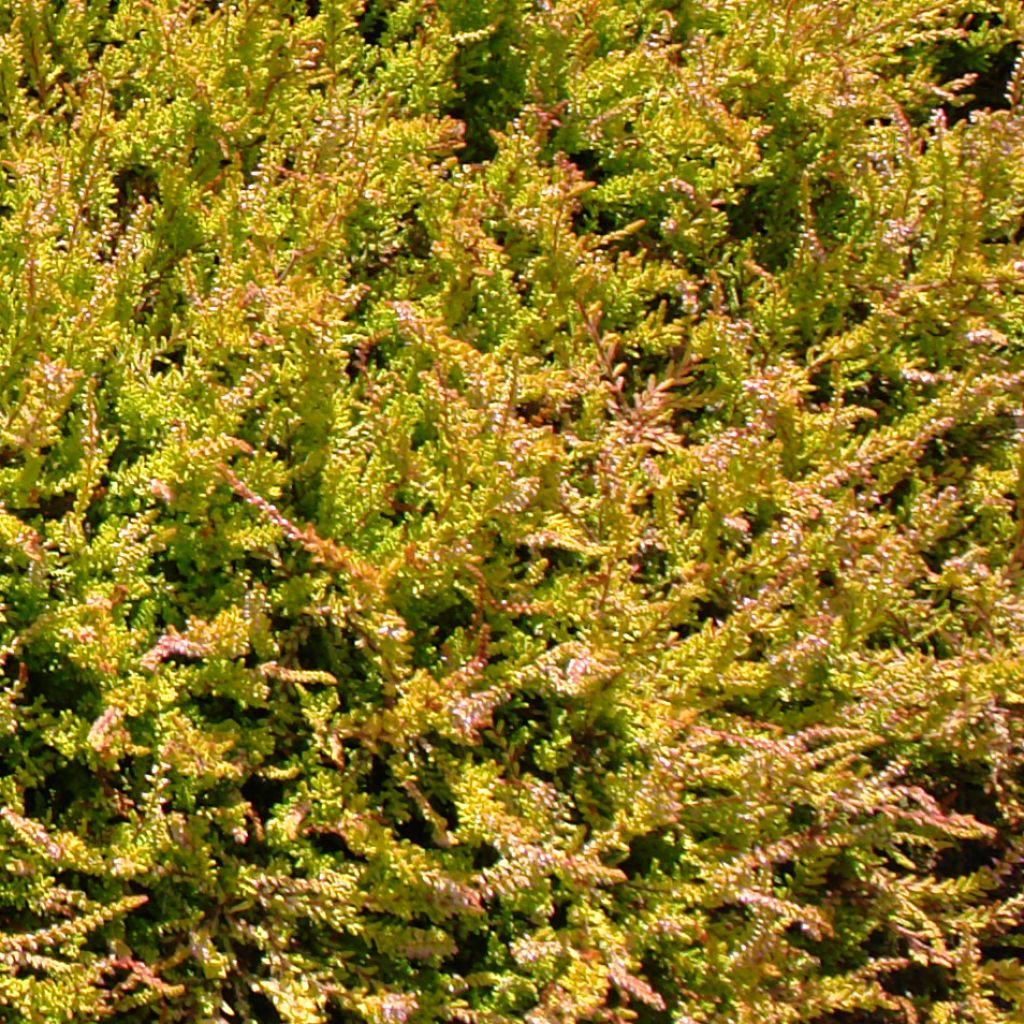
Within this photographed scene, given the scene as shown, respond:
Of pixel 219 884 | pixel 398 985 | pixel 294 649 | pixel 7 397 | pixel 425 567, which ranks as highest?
pixel 7 397

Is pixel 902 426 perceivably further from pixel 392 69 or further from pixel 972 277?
pixel 392 69

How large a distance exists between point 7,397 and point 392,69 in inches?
35.5

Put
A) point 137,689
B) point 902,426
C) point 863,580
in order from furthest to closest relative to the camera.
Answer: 1. point 902,426
2. point 863,580
3. point 137,689

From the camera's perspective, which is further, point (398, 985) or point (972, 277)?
point (972, 277)

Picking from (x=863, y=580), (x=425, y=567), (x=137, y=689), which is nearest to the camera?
(x=137, y=689)

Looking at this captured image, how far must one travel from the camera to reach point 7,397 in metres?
1.78

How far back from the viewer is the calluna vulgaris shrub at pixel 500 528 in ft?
5.52

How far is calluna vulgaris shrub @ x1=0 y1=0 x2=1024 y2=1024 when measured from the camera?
66.2 inches

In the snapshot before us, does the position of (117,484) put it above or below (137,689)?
above

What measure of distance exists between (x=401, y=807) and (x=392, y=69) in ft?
4.16

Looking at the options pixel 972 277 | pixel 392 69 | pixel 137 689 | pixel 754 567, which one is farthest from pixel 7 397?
pixel 972 277

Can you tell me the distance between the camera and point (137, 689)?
164 centimetres

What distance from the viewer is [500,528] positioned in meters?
1.84

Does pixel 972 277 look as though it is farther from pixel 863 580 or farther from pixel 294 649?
pixel 294 649
